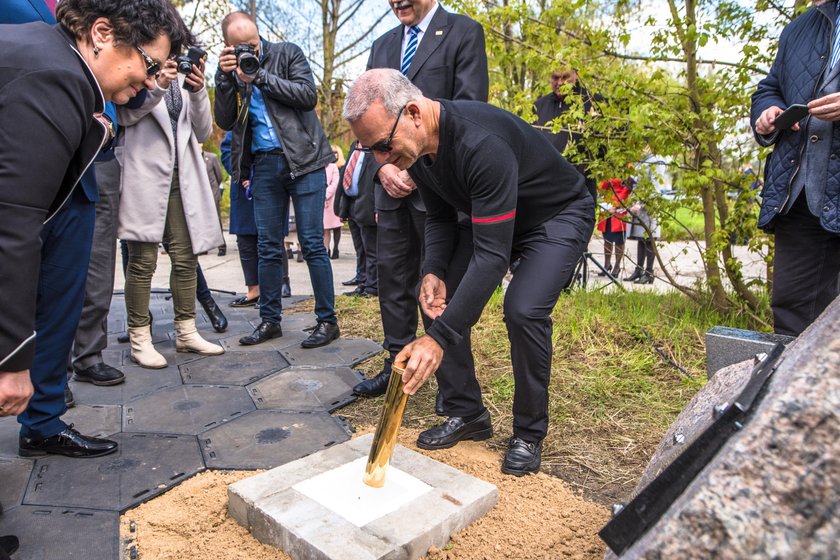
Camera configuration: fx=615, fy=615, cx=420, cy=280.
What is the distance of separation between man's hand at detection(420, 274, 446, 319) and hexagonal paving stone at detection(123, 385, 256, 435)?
1154mm

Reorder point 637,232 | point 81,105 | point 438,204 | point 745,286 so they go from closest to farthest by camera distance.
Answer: point 81,105, point 438,204, point 745,286, point 637,232

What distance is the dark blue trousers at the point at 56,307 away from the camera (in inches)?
98.0

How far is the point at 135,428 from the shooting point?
295 cm

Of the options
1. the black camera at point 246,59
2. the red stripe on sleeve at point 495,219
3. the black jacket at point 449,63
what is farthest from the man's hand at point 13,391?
the black camera at point 246,59

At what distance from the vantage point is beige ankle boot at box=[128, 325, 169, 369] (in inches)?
149

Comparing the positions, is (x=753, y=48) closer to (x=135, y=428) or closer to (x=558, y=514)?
(x=558, y=514)

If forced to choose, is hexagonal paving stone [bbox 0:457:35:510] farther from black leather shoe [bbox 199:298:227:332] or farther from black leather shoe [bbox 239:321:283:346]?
black leather shoe [bbox 199:298:227:332]

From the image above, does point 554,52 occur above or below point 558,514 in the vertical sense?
above

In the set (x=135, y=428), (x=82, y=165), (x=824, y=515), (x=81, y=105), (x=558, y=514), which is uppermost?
(x=81, y=105)

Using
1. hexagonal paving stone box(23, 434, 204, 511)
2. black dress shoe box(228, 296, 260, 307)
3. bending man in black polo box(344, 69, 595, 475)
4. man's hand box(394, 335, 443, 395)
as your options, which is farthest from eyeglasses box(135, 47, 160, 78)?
black dress shoe box(228, 296, 260, 307)

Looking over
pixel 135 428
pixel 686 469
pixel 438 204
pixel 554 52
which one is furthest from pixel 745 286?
pixel 135 428

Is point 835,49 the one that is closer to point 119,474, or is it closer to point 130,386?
point 119,474

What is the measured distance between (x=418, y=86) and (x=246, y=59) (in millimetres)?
1340

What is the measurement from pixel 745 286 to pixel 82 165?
418cm
